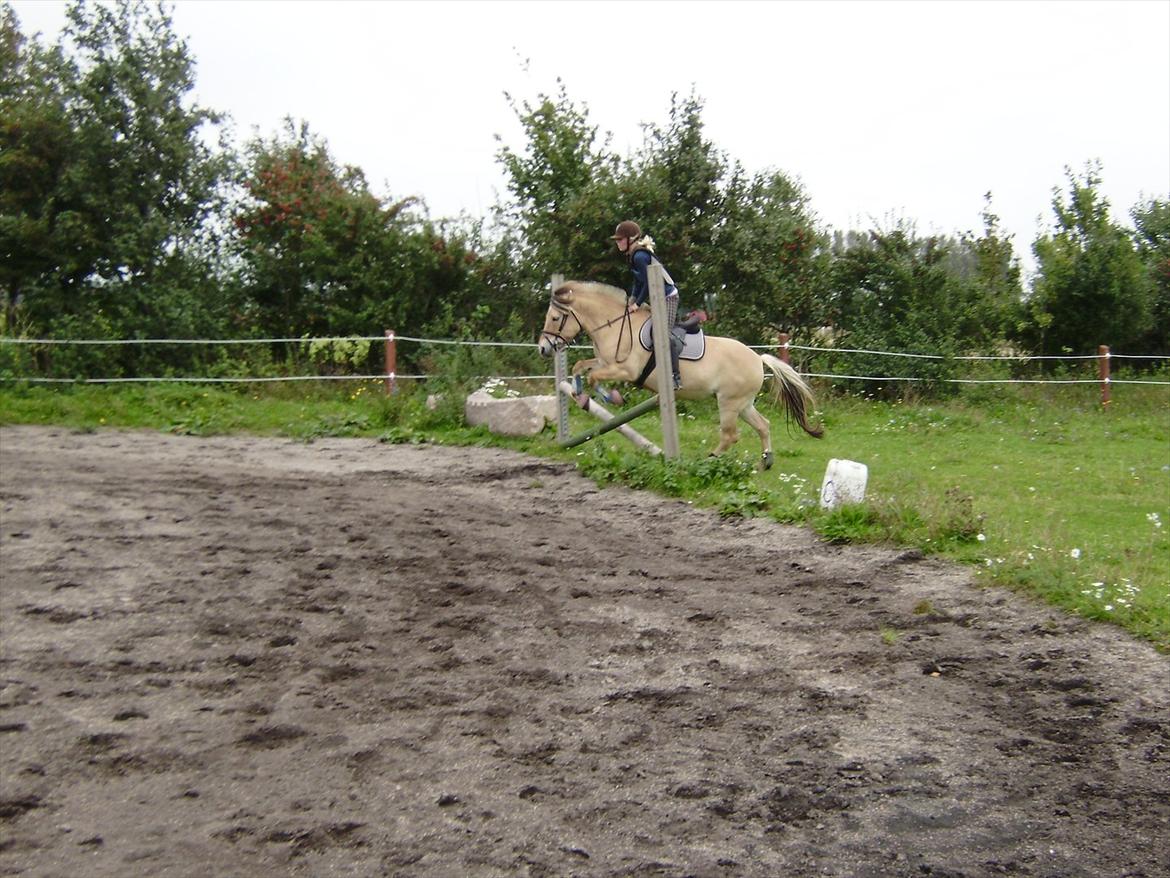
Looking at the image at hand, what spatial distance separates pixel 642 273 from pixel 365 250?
8.60 metres

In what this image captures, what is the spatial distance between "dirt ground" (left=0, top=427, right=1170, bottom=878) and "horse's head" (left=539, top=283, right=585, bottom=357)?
3558 millimetres

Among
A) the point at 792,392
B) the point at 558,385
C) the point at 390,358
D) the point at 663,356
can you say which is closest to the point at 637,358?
the point at 663,356

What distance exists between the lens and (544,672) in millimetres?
5762

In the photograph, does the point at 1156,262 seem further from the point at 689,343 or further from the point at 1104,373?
the point at 689,343

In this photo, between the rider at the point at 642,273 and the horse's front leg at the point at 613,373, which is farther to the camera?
the horse's front leg at the point at 613,373

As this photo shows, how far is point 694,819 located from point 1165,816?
1732mm

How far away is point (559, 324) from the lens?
12117mm

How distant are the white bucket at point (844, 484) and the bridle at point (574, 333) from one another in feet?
11.4

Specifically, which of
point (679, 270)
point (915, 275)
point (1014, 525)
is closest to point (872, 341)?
point (915, 275)

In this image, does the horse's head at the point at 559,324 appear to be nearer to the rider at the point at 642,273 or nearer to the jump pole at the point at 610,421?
the jump pole at the point at 610,421

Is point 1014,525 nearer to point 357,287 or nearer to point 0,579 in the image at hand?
point 0,579

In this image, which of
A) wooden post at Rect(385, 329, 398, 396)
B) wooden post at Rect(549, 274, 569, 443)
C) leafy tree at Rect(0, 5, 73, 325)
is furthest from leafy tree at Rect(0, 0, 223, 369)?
wooden post at Rect(549, 274, 569, 443)

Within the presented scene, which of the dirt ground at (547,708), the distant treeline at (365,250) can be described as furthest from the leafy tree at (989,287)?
the dirt ground at (547,708)

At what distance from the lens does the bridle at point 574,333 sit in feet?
38.7
